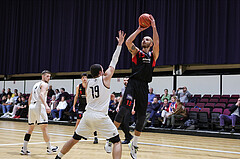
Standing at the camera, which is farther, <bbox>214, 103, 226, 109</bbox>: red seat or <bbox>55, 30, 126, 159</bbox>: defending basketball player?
<bbox>214, 103, 226, 109</bbox>: red seat

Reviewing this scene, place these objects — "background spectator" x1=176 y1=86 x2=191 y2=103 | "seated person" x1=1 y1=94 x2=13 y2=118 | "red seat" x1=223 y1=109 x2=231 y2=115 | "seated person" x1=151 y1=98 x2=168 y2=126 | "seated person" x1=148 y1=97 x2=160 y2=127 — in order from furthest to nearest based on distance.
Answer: "seated person" x1=1 y1=94 x2=13 y2=118 → "background spectator" x1=176 y1=86 x2=191 y2=103 → "seated person" x1=148 y1=97 x2=160 y2=127 → "seated person" x1=151 y1=98 x2=168 y2=126 → "red seat" x1=223 y1=109 x2=231 y2=115

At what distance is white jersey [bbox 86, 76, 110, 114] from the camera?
146 inches

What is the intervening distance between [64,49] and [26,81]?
4673 millimetres

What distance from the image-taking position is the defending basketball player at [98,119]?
3.63 metres

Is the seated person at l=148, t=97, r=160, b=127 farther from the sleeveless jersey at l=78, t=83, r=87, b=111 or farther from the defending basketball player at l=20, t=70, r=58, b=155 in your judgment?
the defending basketball player at l=20, t=70, r=58, b=155

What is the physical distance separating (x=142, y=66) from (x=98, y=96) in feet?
4.03

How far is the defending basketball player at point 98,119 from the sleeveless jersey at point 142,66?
950 mm

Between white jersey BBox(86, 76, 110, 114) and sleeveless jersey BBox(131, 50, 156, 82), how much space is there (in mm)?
1055

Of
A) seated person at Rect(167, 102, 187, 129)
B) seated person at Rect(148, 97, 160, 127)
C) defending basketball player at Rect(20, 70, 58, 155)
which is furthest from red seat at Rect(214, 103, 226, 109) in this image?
defending basketball player at Rect(20, 70, 58, 155)

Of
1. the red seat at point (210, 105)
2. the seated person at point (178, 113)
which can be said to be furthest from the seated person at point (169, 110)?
the red seat at point (210, 105)

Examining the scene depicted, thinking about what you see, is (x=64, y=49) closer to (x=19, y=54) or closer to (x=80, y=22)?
(x=80, y=22)

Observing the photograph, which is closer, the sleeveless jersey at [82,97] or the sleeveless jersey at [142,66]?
the sleeveless jersey at [142,66]

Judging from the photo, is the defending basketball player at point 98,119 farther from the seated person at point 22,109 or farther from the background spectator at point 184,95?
the seated person at point 22,109

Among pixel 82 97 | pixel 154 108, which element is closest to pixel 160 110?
pixel 154 108
